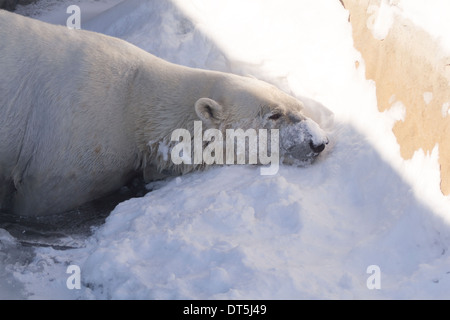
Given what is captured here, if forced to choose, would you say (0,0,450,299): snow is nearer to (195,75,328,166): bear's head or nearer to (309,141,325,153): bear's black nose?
(309,141,325,153): bear's black nose

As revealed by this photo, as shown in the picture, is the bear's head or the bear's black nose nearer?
the bear's black nose

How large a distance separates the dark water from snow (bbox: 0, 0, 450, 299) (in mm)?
76

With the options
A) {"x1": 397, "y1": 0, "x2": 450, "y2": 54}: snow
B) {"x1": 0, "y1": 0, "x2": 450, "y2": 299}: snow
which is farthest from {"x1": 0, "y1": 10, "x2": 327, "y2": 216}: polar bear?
{"x1": 397, "y1": 0, "x2": 450, "y2": 54}: snow

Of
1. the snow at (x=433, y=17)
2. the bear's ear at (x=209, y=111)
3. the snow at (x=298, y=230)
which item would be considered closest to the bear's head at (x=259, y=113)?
the bear's ear at (x=209, y=111)

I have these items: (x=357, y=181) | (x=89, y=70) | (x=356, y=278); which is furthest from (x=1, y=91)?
(x=356, y=278)

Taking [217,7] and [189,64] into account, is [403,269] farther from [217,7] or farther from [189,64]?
[217,7]

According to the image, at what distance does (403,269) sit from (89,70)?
2391mm

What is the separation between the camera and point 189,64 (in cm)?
524

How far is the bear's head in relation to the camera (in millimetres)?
4137

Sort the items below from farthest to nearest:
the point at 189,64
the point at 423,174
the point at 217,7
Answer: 1. the point at 217,7
2. the point at 189,64
3. the point at 423,174

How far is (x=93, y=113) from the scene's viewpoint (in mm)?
4027

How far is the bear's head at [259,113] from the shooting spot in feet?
13.6

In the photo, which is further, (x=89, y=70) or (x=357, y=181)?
(x=89, y=70)

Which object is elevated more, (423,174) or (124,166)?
(124,166)
